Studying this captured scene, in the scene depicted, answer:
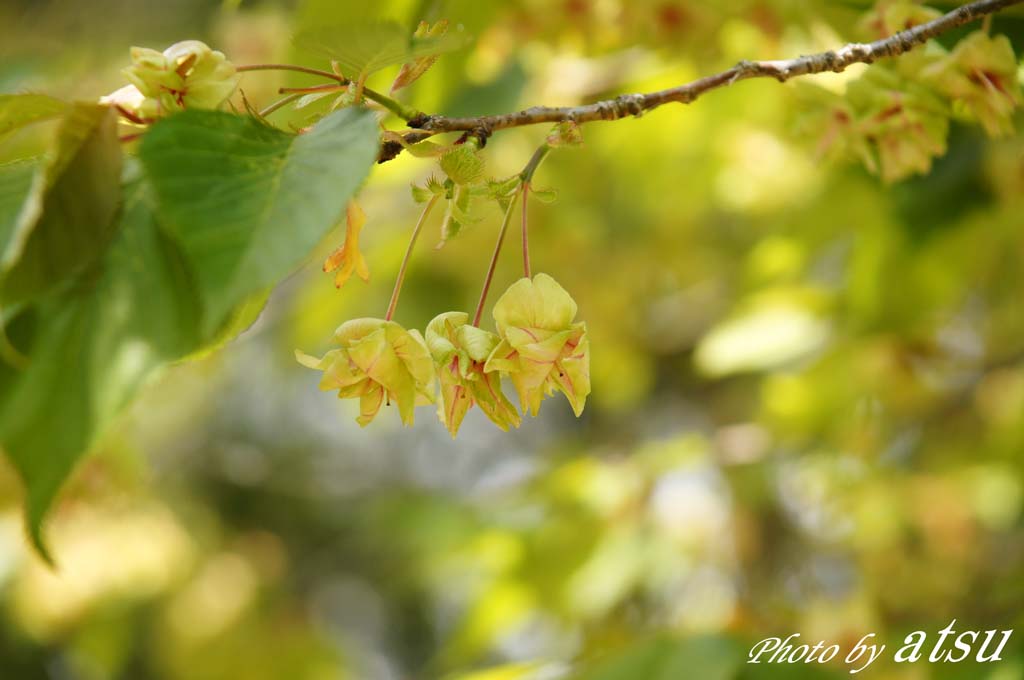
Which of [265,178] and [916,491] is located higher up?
[265,178]

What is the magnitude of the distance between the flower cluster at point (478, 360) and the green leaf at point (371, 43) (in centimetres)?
14

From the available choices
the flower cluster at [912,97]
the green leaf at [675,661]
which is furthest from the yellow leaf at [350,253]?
the green leaf at [675,661]

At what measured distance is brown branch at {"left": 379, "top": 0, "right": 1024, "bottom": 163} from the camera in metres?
0.53

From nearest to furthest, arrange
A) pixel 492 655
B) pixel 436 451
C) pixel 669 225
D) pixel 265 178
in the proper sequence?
pixel 265 178 < pixel 669 225 < pixel 492 655 < pixel 436 451

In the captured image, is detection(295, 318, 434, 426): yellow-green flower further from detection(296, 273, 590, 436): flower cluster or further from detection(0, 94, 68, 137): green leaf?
detection(0, 94, 68, 137): green leaf

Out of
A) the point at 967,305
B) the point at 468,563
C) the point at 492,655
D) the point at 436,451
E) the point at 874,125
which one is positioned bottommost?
the point at 492,655

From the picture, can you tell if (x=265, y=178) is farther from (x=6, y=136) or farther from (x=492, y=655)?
(x=492, y=655)

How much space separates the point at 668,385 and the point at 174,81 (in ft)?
7.85

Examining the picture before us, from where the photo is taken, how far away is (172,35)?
2.12 m

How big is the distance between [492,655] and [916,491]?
1.76 metres

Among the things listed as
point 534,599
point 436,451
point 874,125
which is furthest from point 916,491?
point 436,451

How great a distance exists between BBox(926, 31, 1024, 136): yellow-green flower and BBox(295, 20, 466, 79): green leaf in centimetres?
38

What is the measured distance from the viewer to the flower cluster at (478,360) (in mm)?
550

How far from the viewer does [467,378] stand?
21.9 inches
